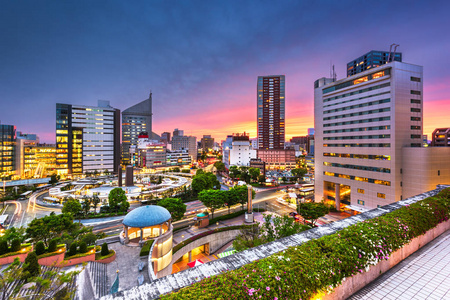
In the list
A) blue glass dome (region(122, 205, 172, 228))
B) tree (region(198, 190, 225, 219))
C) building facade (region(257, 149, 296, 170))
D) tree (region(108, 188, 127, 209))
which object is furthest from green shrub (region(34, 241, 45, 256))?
building facade (region(257, 149, 296, 170))

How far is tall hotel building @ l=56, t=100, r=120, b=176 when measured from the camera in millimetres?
91750

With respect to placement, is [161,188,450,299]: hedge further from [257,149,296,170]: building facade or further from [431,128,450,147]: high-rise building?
[257,149,296,170]: building facade

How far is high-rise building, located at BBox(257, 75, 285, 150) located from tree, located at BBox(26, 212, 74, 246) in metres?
145

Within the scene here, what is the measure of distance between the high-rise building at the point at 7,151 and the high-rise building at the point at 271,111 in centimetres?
14534

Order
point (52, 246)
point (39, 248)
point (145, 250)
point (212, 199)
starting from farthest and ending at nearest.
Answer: point (212, 199) < point (145, 250) < point (52, 246) < point (39, 248)

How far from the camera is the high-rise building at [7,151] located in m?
82.8

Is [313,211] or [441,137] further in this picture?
[441,137]

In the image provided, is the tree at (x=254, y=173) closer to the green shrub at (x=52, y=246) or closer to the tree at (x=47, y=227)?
the tree at (x=47, y=227)

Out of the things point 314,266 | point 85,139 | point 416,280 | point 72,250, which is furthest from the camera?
point 85,139

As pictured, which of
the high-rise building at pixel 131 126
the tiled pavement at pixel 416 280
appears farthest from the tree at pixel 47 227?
the high-rise building at pixel 131 126

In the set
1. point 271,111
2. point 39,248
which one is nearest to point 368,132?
point 39,248

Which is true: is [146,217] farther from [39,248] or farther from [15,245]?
[15,245]

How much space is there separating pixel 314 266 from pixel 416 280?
5.46 m

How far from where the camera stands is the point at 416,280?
8.12 metres
